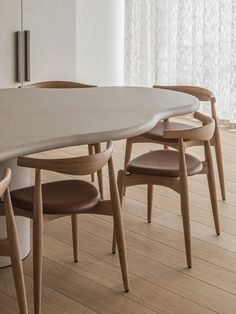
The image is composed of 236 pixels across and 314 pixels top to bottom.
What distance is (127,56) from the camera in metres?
5.97

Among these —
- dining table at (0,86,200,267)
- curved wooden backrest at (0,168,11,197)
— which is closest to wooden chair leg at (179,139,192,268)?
dining table at (0,86,200,267)

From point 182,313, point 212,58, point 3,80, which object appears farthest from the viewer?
point 212,58

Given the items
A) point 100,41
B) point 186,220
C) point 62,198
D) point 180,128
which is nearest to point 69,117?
point 62,198

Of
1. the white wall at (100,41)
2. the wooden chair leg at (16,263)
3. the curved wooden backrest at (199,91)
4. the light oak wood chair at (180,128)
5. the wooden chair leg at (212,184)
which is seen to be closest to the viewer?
the wooden chair leg at (16,263)

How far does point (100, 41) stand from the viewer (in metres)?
5.52

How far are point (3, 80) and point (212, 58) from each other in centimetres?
190

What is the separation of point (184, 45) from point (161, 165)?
288 cm

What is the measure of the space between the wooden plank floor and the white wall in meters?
2.00

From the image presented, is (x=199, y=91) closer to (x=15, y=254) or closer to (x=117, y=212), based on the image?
(x=117, y=212)

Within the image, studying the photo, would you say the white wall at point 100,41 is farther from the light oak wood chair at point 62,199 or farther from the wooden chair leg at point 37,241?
the wooden chair leg at point 37,241

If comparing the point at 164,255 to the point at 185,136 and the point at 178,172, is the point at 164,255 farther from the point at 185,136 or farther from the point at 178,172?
the point at 185,136

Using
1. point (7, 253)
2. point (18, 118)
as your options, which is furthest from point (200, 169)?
point (7, 253)

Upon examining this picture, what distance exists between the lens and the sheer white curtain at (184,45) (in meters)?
5.36

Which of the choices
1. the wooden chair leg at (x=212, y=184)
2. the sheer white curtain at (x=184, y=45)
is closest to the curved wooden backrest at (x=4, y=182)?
the wooden chair leg at (x=212, y=184)
